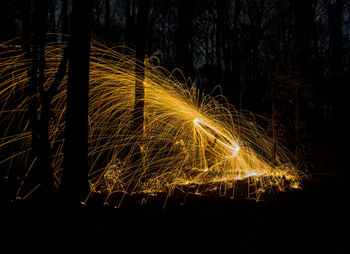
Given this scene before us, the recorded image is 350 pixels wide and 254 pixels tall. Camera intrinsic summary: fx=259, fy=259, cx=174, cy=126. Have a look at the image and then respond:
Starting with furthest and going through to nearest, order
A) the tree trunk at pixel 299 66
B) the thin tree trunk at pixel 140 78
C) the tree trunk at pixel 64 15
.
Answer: the tree trunk at pixel 299 66 → the thin tree trunk at pixel 140 78 → the tree trunk at pixel 64 15

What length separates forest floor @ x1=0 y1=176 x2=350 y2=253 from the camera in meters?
3.41

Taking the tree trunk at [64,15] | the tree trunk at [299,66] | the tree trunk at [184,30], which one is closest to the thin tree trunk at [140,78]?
the tree trunk at [64,15]

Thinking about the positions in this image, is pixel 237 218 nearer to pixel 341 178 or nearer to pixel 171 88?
pixel 171 88

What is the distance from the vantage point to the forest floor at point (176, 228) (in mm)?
3406

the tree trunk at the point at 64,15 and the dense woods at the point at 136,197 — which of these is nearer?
the dense woods at the point at 136,197

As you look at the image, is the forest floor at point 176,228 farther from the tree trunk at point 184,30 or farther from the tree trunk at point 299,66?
the tree trunk at point 184,30

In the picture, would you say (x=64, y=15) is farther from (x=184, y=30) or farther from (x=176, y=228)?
(x=176, y=228)

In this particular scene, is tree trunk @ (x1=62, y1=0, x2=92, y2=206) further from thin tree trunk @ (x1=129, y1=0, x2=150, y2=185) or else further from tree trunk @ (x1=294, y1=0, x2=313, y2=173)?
tree trunk @ (x1=294, y1=0, x2=313, y2=173)

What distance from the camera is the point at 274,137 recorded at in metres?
9.34

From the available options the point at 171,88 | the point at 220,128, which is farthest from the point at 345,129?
the point at 171,88

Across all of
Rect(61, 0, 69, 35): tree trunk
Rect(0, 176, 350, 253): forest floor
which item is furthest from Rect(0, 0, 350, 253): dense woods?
Rect(61, 0, 69, 35): tree trunk

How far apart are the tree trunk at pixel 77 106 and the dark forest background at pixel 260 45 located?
0.12 feet

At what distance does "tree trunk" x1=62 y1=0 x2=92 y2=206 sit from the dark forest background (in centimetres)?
4

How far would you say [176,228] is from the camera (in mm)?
4184
